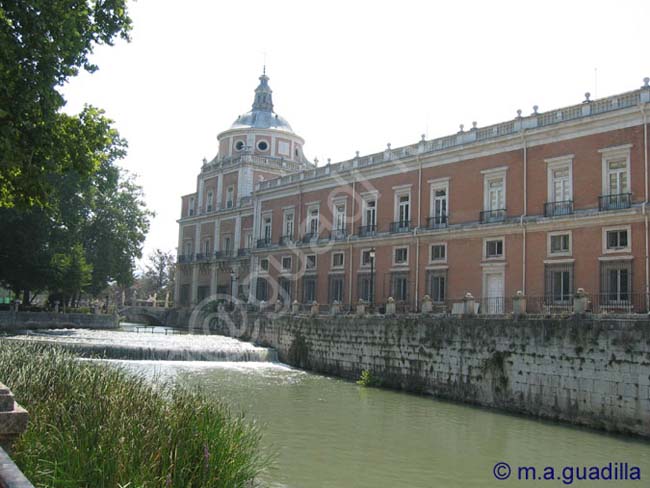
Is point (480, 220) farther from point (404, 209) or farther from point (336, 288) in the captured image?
point (336, 288)

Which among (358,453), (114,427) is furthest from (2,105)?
(358,453)

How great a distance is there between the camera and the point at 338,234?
38.4 m

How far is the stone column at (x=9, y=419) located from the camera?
626 centimetres

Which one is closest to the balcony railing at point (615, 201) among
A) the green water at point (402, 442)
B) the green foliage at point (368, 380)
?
the green water at point (402, 442)

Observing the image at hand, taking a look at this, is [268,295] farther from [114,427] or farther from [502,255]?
[114,427]

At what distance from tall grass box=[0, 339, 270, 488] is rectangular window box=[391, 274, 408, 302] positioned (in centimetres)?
2390

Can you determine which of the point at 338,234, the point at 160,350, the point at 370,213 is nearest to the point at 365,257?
the point at 370,213

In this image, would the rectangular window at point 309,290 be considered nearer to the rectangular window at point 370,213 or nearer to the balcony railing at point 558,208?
the rectangular window at point 370,213

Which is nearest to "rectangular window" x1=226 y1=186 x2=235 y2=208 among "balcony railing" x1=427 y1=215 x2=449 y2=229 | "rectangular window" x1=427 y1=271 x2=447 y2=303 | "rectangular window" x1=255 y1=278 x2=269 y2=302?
"rectangular window" x1=255 y1=278 x2=269 y2=302

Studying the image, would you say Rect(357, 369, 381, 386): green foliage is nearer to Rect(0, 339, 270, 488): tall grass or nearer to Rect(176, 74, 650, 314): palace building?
Rect(176, 74, 650, 314): palace building

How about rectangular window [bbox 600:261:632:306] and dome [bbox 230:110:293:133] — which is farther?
dome [bbox 230:110:293:133]

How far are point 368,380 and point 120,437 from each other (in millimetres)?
19848

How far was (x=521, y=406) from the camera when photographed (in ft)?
66.2

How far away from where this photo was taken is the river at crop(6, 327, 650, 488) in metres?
12.7
